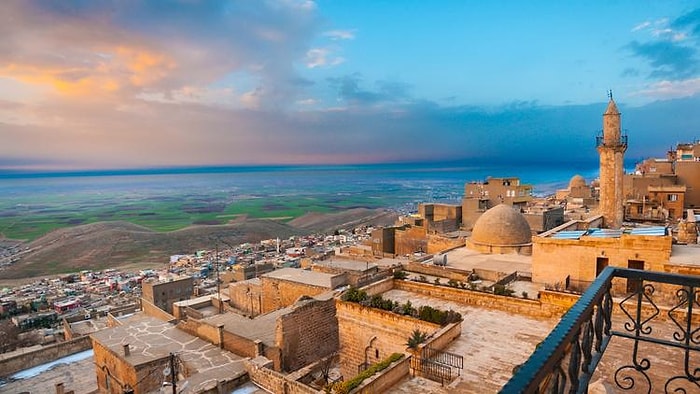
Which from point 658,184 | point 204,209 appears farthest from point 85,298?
point 204,209

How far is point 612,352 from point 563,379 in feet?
20.7

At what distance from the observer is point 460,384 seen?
33.1 feet

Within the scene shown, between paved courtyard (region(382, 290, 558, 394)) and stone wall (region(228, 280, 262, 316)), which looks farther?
stone wall (region(228, 280, 262, 316))

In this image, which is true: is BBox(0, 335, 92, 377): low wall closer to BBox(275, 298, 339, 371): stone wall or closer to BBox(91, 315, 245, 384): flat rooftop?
BBox(91, 315, 245, 384): flat rooftop

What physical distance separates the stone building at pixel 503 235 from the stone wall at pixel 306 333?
38.1 ft

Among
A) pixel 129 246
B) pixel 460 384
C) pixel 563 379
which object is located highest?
pixel 563 379

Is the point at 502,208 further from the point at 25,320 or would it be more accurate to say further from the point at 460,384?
the point at 25,320

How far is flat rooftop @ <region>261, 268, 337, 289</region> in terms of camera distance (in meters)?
22.2

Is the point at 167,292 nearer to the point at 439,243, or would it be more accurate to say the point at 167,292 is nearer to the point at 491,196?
the point at 439,243

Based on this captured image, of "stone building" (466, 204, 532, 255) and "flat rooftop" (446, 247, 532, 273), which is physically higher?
"stone building" (466, 204, 532, 255)

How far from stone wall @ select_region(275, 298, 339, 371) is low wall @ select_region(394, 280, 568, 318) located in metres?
3.52

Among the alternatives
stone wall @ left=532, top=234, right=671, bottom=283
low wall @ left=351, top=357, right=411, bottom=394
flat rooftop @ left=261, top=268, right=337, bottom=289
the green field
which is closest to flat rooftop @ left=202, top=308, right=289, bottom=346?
flat rooftop @ left=261, top=268, right=337, bottom=289

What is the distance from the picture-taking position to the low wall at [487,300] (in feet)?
44.3

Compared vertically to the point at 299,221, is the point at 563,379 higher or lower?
higher
